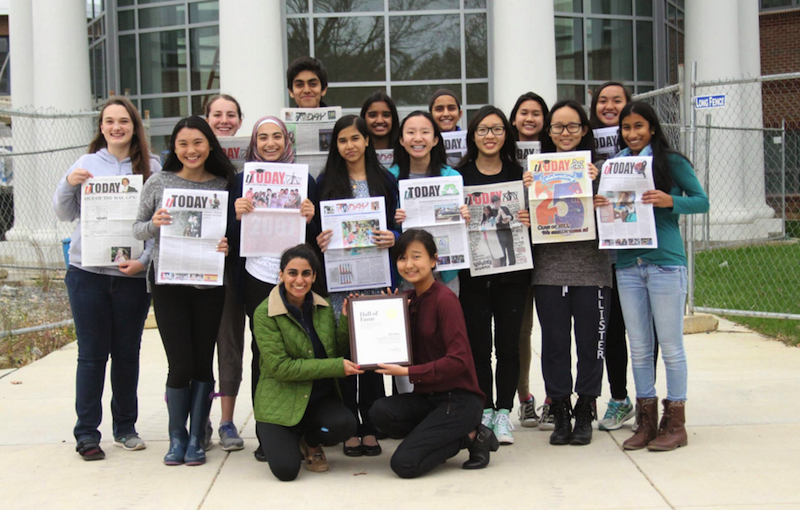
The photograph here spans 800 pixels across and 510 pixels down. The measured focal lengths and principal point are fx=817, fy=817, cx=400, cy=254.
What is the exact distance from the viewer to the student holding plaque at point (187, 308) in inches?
179

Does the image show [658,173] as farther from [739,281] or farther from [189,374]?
[739,281]

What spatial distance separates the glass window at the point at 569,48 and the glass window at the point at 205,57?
6.42 m

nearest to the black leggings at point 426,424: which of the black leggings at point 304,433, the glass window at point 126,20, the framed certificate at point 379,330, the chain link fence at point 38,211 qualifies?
the black leggings at point 304,433

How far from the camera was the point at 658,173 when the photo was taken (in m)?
4.65

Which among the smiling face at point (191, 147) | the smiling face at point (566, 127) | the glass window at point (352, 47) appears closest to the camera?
the smiling face at point (191, 147)

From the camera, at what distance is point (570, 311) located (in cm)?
482

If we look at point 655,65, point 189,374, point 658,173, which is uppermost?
point 655,65

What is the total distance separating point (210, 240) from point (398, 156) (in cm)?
124

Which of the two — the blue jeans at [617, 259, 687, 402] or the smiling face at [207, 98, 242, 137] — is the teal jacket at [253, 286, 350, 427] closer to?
the smiling face at [207, 98, 242, 137]

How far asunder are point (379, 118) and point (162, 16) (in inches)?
482

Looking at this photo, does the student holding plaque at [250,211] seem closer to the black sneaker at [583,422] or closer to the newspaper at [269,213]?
the newspaper at [269,213]

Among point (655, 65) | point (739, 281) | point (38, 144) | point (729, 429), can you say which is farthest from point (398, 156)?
point (655, 65)

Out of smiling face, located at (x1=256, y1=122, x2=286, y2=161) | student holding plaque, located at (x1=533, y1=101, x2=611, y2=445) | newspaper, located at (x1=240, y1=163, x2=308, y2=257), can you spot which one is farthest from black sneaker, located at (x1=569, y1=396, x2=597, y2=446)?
smiling face, located at (x1=256, y1=122, x2=286, y2=161)

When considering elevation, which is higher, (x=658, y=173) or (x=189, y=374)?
(x=658, y=173)
